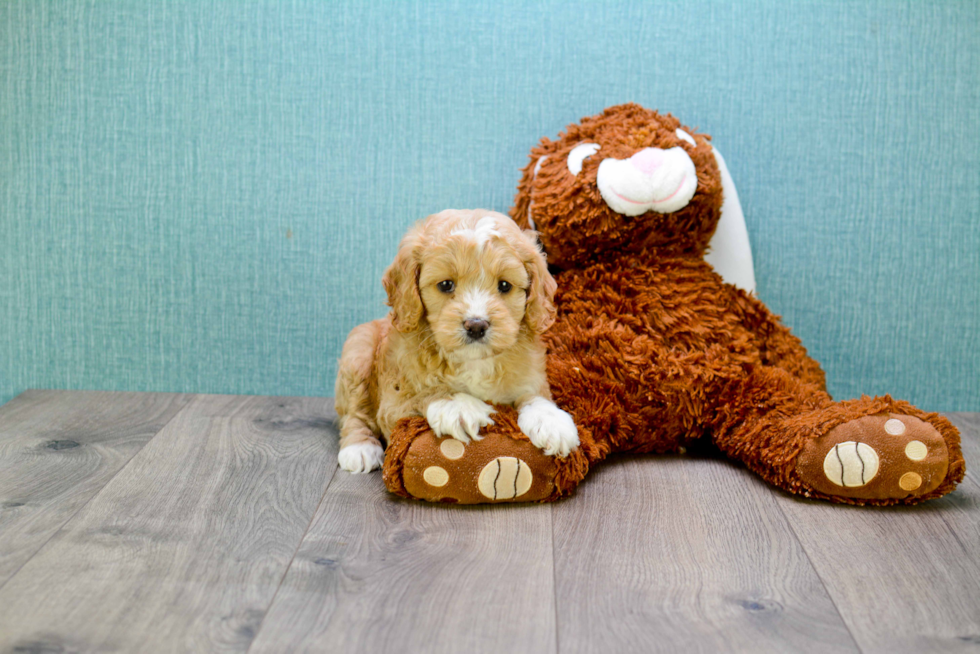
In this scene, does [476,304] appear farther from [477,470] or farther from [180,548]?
[180,548]

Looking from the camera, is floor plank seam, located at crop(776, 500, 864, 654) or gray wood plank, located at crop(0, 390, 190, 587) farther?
gray wood plank, located at crop(0, 390, 190, 587)

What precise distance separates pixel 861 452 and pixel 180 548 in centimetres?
142

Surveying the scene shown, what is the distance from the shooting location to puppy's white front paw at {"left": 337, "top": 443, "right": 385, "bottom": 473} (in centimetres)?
193

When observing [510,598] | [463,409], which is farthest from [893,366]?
[510,598]

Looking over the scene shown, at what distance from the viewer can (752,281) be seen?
2.28m

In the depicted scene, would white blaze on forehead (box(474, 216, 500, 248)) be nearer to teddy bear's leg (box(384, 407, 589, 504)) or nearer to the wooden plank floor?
teddy bear's leg (box(384, 407, 589, 504))

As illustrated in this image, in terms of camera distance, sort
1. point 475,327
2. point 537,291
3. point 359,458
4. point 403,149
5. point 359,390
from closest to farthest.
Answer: point 475,327 → point 537,291 → point 359,458 → point 359,390 → point 403,149

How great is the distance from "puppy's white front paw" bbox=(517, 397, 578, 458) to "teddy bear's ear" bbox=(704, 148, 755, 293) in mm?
803

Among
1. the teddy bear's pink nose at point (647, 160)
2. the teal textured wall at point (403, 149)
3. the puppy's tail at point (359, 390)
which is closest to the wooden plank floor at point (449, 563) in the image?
the puppy's tail at point (359, 390)

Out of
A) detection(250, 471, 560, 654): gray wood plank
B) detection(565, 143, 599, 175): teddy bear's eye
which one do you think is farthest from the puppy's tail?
detection(565, 143, 599, 175): teddy bear's eye

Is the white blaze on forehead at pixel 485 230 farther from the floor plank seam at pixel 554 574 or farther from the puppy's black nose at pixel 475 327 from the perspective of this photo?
the floor plank seam at pixel 554 574

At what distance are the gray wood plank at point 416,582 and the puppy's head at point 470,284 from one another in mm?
379

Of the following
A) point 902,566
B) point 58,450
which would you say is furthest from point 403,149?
point 902,566

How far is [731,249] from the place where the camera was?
2.26 meters
